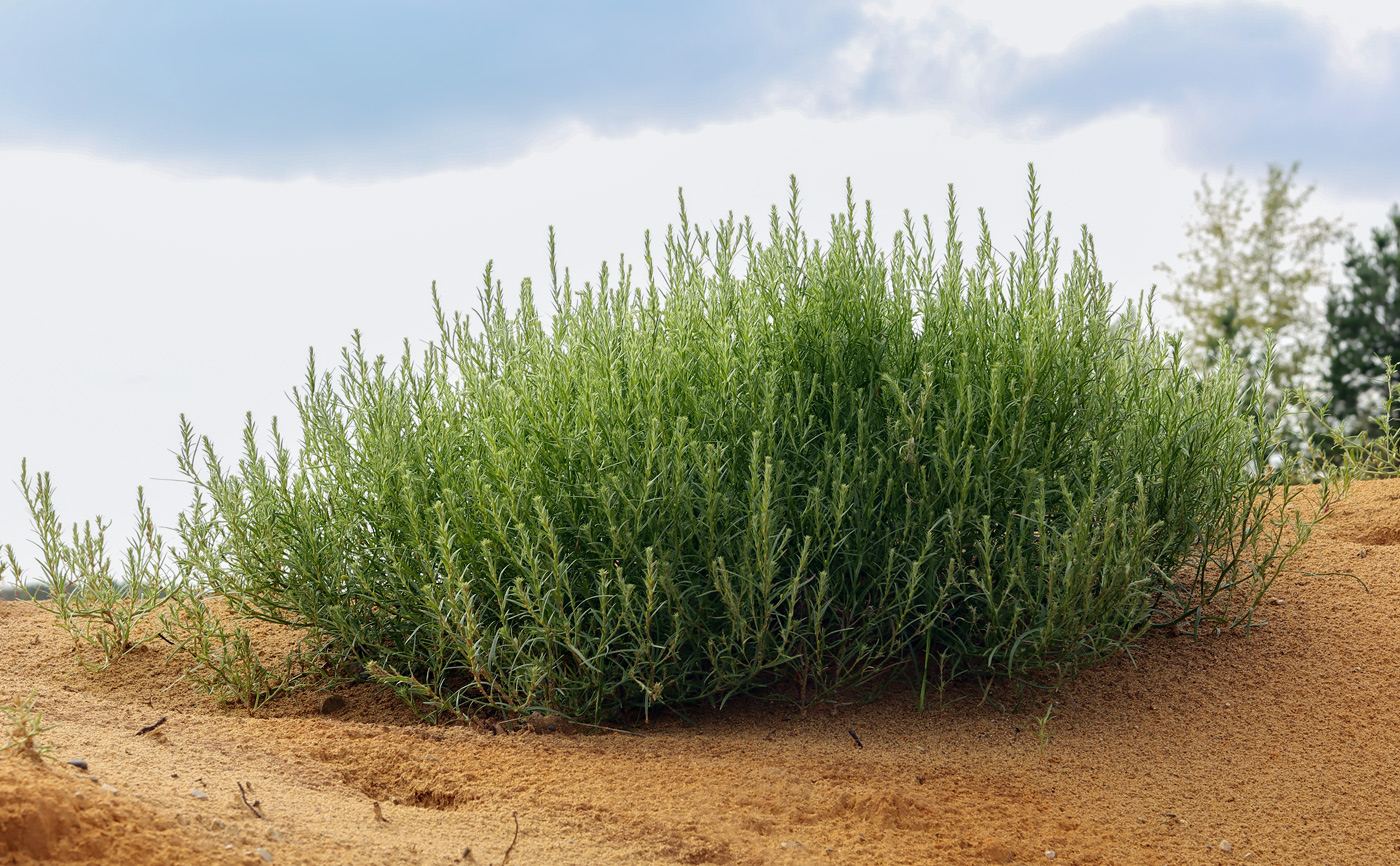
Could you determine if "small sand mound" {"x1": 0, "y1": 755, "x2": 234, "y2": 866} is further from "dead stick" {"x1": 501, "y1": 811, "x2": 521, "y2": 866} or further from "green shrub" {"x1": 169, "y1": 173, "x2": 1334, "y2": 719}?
"green shrub" {"x1": 169, "y1": 173, "x2": 1334, "y2": 719}

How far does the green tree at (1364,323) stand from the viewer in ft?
57.8

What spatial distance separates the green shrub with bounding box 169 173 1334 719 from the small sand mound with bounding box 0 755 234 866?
1.39 meters

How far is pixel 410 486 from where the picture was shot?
4.16m

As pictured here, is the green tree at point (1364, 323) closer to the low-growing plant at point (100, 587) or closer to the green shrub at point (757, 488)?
the green shrub at point (757, 488)

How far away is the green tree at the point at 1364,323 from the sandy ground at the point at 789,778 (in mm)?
14968

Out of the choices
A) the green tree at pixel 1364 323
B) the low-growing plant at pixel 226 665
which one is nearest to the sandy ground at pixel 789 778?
the low-growing plant at pixel 226 665

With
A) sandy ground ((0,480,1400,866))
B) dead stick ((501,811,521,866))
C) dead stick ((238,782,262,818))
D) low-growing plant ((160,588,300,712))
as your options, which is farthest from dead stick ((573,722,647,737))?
low-growing plant ((160,588,300,712))

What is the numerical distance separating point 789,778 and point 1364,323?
18629mm

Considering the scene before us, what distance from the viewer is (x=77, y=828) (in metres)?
2.47

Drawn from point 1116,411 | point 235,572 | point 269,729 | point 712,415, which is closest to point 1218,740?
point 1116,411

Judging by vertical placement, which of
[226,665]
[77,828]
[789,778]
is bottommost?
[789,778]

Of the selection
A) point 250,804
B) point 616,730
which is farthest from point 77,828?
point 616,730

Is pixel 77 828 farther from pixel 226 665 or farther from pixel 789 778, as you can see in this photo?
pixel 226 665

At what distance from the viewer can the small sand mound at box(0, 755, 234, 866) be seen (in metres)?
2.40
